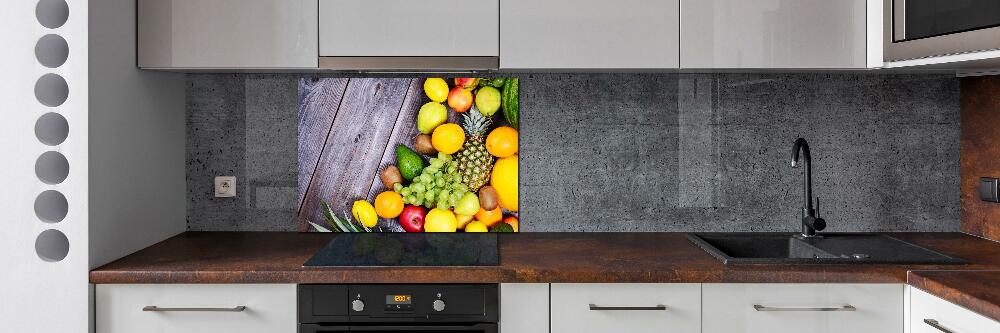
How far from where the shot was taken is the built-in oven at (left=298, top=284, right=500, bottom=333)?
1776 millimetres

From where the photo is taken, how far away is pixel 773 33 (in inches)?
80.8

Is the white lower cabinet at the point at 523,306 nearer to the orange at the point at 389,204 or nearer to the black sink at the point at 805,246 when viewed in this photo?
the black sink at the point at 805,246

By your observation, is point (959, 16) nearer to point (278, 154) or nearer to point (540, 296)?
point (540, 296)

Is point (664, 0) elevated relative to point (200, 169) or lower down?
elevated

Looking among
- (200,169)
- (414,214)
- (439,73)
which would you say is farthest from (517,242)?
(200,169)

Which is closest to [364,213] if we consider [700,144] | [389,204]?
[389,204]

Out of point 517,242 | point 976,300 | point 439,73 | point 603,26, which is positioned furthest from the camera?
point 439,73

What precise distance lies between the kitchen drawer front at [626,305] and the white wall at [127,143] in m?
1.18

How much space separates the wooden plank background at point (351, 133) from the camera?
2.39 metres

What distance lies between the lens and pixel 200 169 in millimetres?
2426

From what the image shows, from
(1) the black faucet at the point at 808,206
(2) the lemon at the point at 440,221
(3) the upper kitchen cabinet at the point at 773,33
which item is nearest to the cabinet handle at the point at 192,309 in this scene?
(2) the lemon at the point at 440,221

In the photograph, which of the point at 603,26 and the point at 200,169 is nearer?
the point at 603,26

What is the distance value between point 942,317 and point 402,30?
5.00ft

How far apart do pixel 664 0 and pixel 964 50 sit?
0.75 m
